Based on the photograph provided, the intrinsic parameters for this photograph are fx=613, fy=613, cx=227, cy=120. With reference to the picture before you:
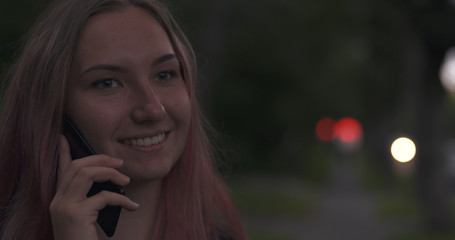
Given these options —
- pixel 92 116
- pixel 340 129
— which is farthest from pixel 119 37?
pixel 340 129

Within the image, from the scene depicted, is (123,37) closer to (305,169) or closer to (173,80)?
(173,80)

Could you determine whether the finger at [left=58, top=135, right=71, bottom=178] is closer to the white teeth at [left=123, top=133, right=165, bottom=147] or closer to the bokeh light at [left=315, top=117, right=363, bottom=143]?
the white teeth at [left=123, top=133, right=165, bottom=147]

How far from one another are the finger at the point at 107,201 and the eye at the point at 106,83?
36 cm

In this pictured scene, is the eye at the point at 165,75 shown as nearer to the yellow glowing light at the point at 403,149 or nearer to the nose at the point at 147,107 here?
the nose at the point at 147,107

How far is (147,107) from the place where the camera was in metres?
2.07

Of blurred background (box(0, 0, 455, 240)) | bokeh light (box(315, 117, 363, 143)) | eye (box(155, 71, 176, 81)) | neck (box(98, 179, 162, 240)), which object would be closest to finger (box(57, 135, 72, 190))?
neck (box(98, 179, 162, 240))

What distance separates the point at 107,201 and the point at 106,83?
0.40m

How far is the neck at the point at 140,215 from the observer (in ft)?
7.32

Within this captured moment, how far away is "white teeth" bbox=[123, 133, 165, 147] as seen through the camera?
209 cm

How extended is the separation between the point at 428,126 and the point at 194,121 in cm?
1045

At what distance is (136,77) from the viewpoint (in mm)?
2098

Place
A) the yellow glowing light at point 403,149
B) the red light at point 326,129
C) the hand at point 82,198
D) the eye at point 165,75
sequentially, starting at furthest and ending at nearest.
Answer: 1. the red light at point 326,129
2. the yellow glowing light at point 403,149
3. the eye at point 165,75
4. the hand at point 82,198

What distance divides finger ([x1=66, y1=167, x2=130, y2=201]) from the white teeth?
0.45 ft

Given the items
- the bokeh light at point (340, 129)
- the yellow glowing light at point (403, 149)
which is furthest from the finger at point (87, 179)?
the bokeh light at point (340, 129)
